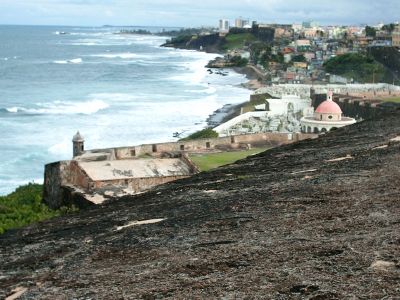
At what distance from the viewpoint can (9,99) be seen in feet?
226

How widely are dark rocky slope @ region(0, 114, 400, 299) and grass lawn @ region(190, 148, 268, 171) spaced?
1567 centimetres

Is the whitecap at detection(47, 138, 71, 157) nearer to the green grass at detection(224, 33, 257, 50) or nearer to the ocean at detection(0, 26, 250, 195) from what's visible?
the ocean at detection(0, 26, 250, 195)

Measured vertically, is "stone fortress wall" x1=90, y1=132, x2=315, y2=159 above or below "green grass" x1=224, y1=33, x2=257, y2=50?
below

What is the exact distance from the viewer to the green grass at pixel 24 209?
21219 millimetres

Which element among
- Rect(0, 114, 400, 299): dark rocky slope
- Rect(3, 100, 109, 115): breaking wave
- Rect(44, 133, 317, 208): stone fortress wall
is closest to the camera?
Rect(0, 114, 400, 299): dark rocky slope

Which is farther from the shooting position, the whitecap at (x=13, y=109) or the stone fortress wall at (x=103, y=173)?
the whitecap at (x=13, y=109)

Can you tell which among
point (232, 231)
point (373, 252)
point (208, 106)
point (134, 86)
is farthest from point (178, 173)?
point (134, 86)

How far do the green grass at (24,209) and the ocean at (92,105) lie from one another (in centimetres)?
876

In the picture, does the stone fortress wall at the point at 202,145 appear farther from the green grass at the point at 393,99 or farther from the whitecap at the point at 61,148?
the green grass at the point at 393,99

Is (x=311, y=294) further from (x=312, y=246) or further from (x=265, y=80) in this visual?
(x=265, y=80)

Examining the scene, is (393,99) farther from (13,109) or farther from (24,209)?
(24,209)

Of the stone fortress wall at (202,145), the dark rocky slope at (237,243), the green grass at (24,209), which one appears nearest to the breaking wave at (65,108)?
the stone fortress wall at (202,145)

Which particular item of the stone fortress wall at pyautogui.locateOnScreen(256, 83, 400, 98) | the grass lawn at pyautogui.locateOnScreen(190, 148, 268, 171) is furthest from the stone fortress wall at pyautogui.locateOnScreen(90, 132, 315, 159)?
the stone fortress wall at pyautogui.locateOnScreen(256, 83, 400, 98)

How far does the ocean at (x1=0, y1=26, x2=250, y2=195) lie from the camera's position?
44.3 meters
